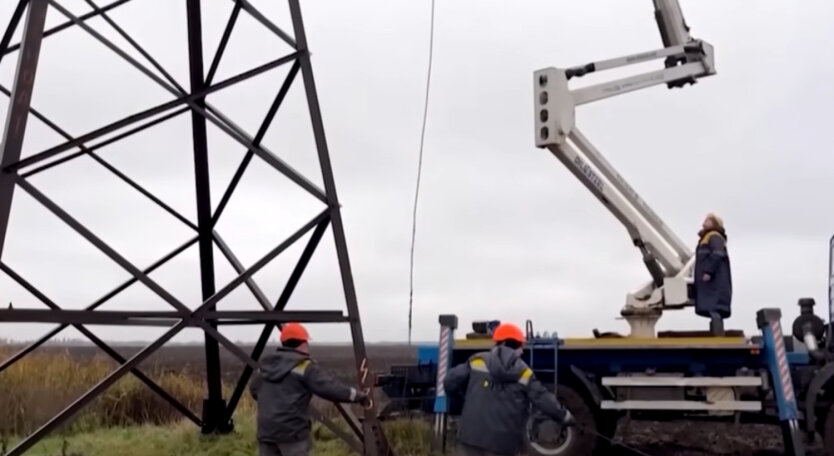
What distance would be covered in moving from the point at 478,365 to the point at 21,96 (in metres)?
4.05

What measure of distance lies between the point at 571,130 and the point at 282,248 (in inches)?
181

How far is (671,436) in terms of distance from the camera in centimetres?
1413

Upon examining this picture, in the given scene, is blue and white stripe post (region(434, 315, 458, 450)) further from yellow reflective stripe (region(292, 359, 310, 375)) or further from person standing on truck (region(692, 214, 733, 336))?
yellow reflective stripe (region(292, 359, 310, 375))

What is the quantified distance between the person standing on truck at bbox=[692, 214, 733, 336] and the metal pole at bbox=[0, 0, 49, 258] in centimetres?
718

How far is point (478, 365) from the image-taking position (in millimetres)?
8242

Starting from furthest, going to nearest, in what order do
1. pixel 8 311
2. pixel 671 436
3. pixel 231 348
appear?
pixel 671 436
pixel 231 348
pixel 8 311

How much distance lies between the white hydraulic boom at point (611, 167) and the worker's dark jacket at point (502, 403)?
4.71 metres

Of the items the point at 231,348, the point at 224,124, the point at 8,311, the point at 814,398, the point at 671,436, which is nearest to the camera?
the point at 8,311

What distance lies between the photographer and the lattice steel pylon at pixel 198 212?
8219mm

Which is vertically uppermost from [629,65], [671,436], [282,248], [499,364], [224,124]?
[629,65]

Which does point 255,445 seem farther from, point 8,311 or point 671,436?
point 671,436

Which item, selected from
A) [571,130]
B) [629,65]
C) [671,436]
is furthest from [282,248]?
[671,436]

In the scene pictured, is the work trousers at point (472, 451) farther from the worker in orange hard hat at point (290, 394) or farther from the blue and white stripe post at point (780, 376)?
the blue and white stripe post at point (780, 376)

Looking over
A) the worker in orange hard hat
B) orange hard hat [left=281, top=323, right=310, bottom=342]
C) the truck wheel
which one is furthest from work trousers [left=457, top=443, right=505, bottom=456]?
the truck wheel
